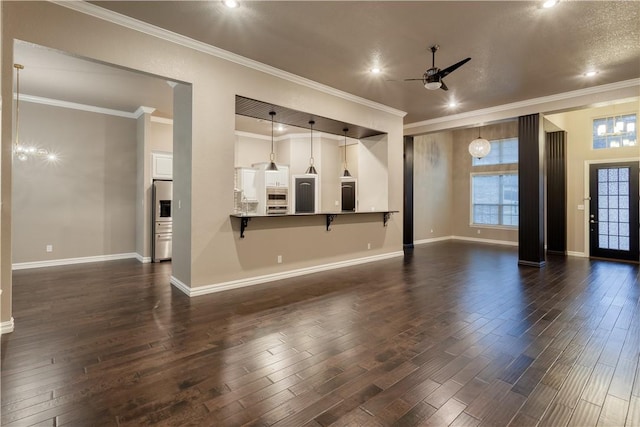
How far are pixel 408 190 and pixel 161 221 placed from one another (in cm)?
607

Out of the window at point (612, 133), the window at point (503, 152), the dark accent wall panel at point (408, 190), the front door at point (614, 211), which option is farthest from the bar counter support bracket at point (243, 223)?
the window at point (503, 152)

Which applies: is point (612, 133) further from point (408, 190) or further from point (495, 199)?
point (408, 190)

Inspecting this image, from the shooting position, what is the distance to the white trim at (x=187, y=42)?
10.6 feet

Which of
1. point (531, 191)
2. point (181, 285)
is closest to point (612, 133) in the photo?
point (531, 191)

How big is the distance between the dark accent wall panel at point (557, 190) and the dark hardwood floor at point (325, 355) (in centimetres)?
324

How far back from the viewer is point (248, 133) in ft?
29.0

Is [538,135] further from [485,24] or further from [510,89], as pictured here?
[485,24]

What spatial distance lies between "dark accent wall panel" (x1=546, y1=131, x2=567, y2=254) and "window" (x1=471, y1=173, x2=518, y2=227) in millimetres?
1577

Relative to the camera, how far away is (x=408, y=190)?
847 cm

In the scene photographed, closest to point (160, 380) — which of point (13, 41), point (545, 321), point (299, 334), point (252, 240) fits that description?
point (299, 334)

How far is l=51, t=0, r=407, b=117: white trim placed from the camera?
10.6 feet

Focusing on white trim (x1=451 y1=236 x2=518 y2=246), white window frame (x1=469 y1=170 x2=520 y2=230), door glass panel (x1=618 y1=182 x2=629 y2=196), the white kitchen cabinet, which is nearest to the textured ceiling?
the white kitchen cabinet

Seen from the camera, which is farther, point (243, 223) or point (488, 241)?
point (488, 241)

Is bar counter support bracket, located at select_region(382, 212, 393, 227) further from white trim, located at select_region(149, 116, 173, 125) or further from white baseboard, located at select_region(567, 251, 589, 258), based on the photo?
white trim, located at select_region(149, 116, 173, 125)
